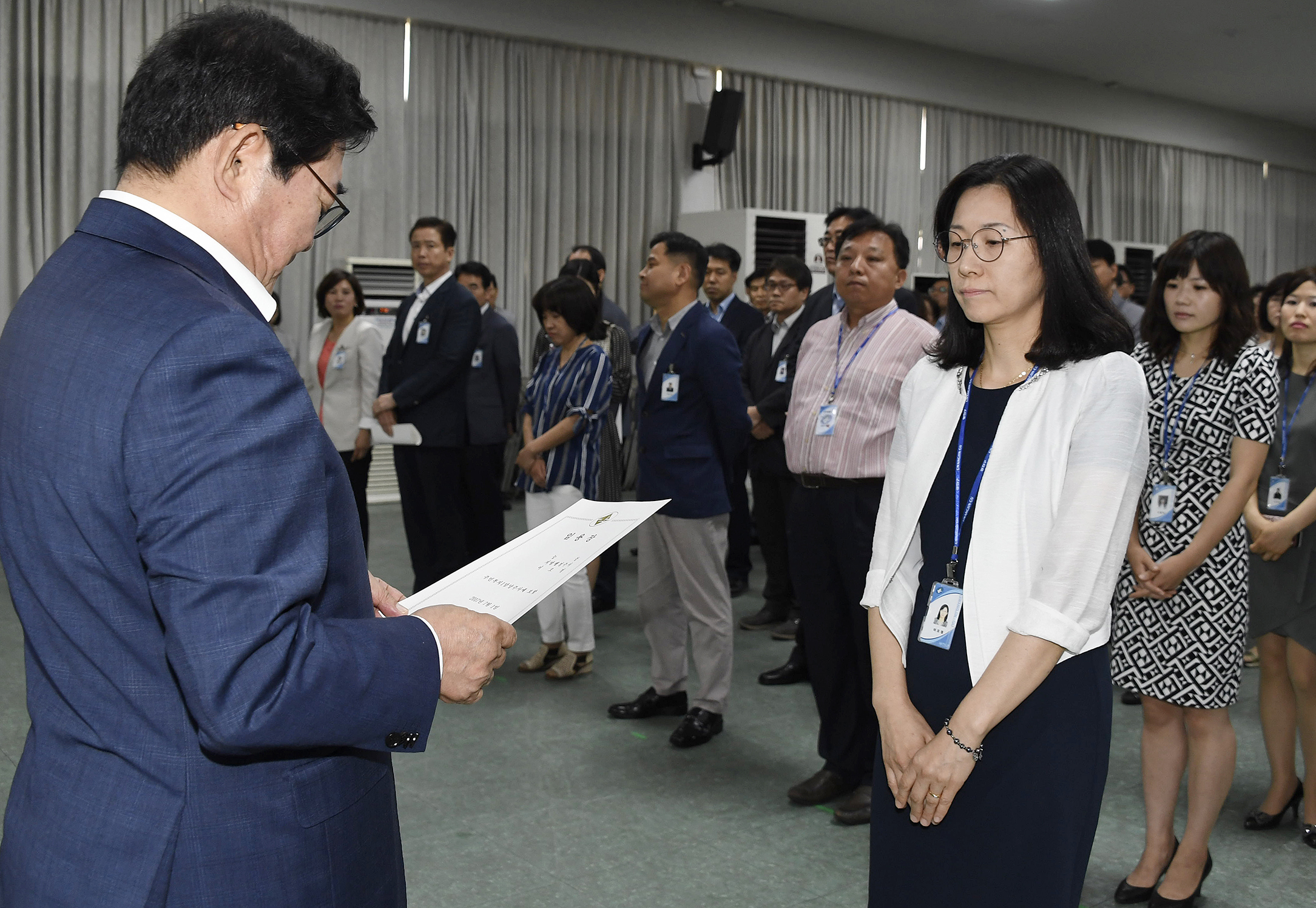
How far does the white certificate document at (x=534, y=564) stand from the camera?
4.07ft

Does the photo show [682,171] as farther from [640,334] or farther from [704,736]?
[704,736]

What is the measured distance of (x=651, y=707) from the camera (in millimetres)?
3684

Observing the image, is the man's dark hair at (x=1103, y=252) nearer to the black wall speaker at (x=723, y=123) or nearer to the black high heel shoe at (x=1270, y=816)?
the black wall speaker at (x=723, y=123)

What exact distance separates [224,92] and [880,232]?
232 centimetres

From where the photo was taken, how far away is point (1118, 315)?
1.57 metres

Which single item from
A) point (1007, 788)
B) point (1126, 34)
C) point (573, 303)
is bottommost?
point (1007, 788)

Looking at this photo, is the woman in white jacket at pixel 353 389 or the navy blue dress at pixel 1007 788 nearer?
the navy blue dress at pixel 1007 788

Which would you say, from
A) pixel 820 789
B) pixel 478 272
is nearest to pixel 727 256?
pixel 478 272

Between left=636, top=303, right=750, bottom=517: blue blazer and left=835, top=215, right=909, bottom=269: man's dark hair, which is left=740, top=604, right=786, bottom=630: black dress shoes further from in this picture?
left=835, top=215, right=909, bottom=269: man's dark hair

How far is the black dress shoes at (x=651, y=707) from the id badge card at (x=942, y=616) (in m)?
2.22

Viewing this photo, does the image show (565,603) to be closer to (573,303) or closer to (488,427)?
(573,303)

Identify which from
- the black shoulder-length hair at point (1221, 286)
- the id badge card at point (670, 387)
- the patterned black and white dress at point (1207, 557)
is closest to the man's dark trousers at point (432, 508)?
the id badge card at point (670, 387)

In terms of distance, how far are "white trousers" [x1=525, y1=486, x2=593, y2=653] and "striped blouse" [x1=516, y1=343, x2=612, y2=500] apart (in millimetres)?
42

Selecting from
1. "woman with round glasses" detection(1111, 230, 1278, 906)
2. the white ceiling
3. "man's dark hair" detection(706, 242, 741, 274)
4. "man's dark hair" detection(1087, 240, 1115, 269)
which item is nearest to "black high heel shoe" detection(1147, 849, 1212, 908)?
"woman with round glasses" detection(1111, 230, 1278, 906)
